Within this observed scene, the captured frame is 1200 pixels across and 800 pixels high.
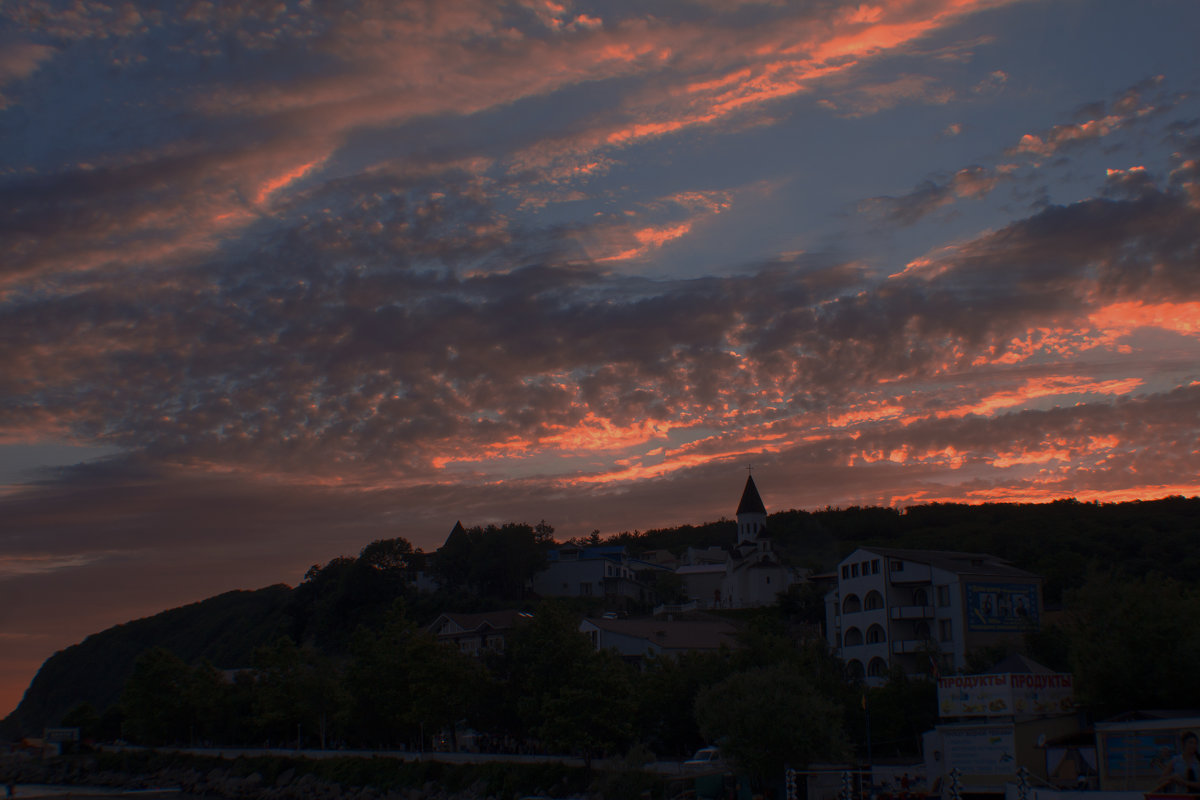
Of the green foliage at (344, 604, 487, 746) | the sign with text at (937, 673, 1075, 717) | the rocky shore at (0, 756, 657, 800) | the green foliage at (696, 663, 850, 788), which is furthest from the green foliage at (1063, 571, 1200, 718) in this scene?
the green foliage at (344, 604, 487, 746)

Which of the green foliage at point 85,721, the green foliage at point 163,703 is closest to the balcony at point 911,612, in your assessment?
the green foliage at point 163,703

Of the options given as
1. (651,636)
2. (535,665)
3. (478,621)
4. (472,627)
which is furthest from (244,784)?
(478,621)

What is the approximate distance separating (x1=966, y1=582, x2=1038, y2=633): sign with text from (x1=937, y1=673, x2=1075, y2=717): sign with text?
24.5m

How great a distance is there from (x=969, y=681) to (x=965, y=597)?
26169mm

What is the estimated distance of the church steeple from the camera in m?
117

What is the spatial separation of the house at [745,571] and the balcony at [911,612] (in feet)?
111

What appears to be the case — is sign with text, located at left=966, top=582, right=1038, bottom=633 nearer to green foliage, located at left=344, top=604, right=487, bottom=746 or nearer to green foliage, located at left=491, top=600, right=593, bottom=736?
green foliage, located at left=491, top=600, right=593, bottom=736

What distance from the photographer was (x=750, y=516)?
386 ft

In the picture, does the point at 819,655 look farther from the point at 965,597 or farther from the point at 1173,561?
the point at 1173,561

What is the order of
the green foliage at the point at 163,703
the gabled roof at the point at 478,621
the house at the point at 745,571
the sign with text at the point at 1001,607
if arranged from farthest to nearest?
the house at the point at 745,571, the gabled roof at the point at 478,621, the green foliage at the point at 163,703, the sign with text at the point at 1001,607

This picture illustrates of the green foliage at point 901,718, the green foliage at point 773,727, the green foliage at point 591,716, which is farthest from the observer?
the green foliage at point 901,718

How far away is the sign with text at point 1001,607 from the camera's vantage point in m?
57.7

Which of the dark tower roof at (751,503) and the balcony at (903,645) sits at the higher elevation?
the dark tower roof at (751,503)

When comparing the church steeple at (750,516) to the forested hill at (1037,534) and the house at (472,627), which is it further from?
the house at (472,627)
